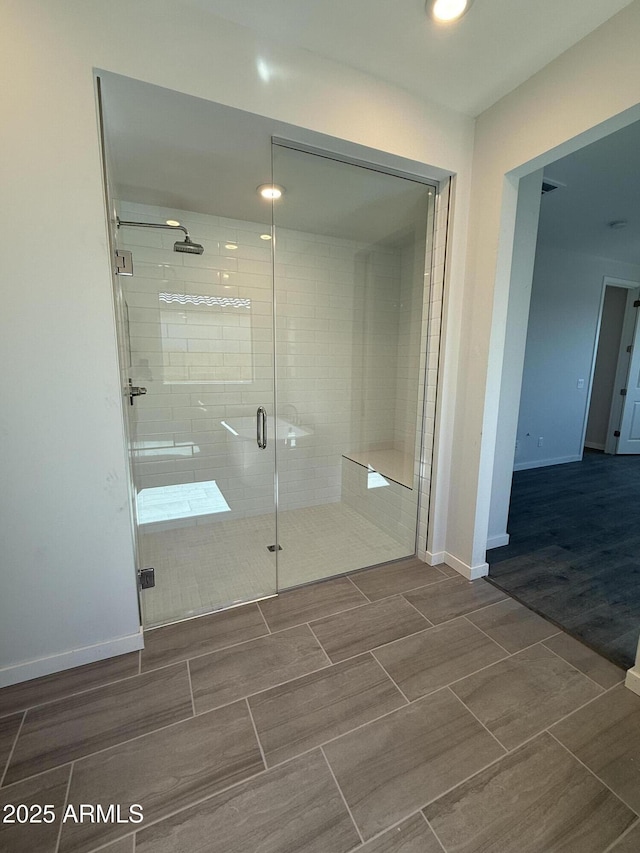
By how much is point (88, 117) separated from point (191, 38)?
0.51 meters

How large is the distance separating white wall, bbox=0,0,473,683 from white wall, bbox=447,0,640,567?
2.58 ft

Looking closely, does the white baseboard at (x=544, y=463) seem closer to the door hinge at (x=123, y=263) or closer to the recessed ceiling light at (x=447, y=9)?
the recessed ceiling light at (x=447, y=9)

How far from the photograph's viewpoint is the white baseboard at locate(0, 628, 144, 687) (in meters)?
1.46

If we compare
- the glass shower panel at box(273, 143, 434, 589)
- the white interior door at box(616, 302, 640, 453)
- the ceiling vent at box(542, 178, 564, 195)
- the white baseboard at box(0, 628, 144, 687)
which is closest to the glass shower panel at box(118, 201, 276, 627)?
the glass shower panel at box(273, 143, 434, 589)

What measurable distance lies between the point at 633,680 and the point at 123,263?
2818mm

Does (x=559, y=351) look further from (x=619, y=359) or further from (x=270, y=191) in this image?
(x=270, y=191)

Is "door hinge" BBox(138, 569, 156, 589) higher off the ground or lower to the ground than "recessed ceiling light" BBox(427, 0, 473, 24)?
lower

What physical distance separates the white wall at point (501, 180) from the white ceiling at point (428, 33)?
109 millimetres

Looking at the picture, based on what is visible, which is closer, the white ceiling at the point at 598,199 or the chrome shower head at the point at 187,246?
the white ceiling at the point at 598,199

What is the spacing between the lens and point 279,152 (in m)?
1.80

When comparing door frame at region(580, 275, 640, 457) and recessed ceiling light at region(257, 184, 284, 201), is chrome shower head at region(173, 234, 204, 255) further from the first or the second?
door frame at region(580, 275, 640, 457)

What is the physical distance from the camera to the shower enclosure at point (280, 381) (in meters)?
2.31

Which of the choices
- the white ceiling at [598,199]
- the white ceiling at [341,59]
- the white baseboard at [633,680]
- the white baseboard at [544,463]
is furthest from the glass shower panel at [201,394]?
the white baseboard at [544,463]

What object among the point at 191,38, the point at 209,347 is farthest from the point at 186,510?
the point at 191,38
